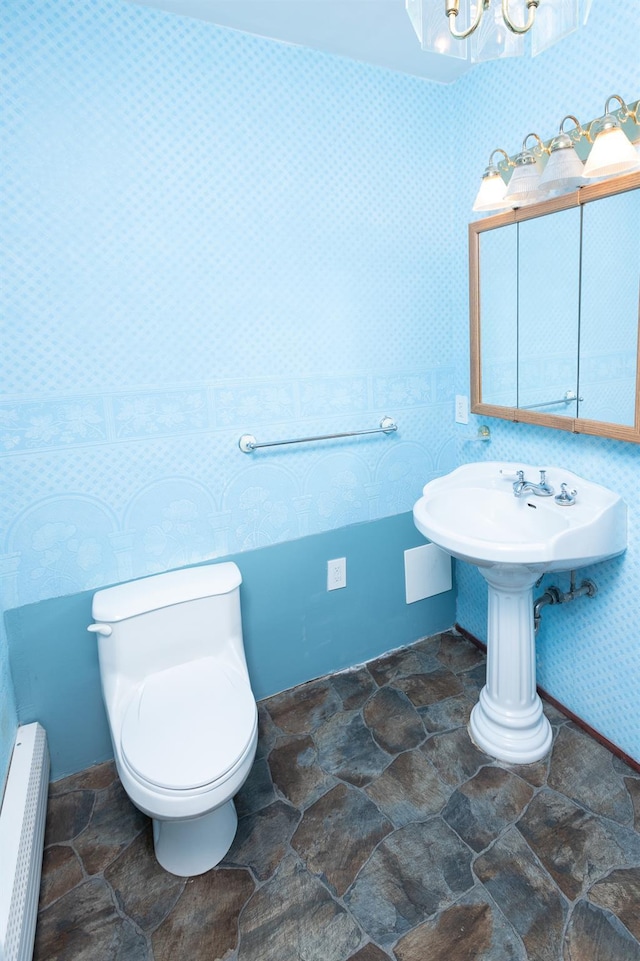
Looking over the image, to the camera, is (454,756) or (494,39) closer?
(494,39)

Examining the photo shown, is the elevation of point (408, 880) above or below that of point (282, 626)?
below

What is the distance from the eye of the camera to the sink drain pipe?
1.81 metres

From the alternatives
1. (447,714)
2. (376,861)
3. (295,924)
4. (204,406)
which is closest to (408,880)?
(376,861)

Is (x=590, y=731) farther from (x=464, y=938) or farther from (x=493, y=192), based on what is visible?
(x=493, y=192)

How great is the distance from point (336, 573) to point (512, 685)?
77 centimetres

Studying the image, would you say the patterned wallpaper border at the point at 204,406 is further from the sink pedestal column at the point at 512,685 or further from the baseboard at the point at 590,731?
the baseboard at the point at 590,731

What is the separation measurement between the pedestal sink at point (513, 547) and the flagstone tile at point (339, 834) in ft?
1.60

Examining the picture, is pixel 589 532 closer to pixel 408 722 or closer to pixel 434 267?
pixel 408 722

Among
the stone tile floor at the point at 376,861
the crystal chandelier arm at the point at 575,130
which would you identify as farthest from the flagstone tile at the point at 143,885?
the crystal chandelier arm at the point at 575,130

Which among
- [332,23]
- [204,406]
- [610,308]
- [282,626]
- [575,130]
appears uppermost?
[332,23]

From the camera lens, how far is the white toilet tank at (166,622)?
1659 millimetres

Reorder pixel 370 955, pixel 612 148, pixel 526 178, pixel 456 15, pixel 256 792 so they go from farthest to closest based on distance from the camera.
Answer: pixel 256 792, pixel 526 178, pixel 612 148, pixel 370 955, pixel 456 15

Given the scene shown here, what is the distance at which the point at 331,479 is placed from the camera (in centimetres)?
213

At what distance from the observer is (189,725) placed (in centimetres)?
148
